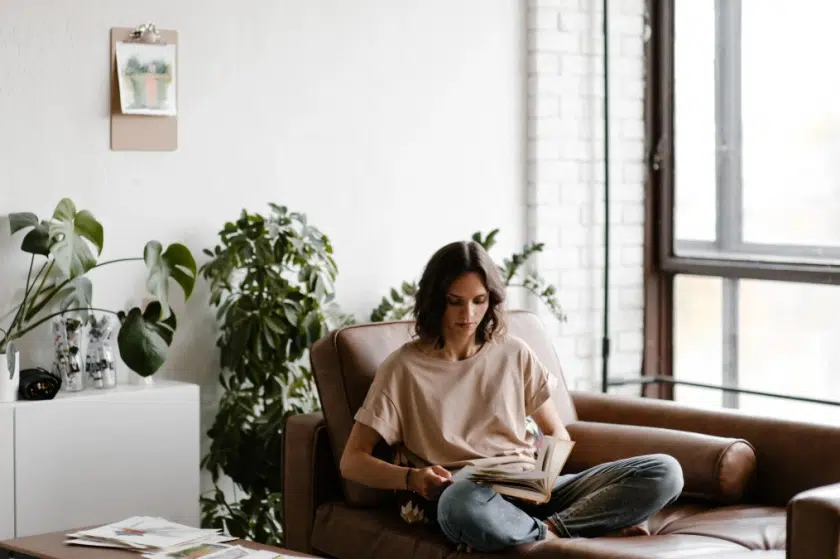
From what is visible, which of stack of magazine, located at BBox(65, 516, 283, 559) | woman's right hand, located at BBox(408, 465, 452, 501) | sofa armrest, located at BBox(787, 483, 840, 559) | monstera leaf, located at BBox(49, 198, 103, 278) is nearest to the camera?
sofa armrest, located at BBox(787, 483, 840, 559)

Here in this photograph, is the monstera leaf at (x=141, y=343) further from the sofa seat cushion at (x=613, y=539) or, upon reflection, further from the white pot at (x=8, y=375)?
the sofa seat cushion at (x=613, y=539)

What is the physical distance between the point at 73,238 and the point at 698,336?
2.36 meters

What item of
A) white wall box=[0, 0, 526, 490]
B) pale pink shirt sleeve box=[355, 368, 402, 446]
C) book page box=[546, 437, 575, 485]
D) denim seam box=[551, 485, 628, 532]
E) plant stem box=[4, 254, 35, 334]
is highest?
white wall box=[0, 0, 526, 490]

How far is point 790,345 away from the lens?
4.16 metres

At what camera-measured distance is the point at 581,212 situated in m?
4.43

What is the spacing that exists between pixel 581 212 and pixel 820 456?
1.66m

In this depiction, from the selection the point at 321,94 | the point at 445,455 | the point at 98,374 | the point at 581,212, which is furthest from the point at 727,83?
the point at 98,374

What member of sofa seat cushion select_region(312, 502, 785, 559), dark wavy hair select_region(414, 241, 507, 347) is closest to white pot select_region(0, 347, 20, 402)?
sofa seat cushion select_region(312, 502, 785, 559)

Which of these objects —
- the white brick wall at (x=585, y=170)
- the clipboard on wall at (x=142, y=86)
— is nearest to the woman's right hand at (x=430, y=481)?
the clipboard on wall at (x=142, y=86)

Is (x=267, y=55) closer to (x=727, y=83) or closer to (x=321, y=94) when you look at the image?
(x=321, y=94)

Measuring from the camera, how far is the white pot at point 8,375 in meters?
3.05

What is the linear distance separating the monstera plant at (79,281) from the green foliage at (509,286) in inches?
29.4

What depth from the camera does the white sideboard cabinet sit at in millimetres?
3072

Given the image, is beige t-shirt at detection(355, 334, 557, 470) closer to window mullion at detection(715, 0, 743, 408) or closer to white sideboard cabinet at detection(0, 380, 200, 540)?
white sideboard cabinet at detection(0, 380, 200, 540)
